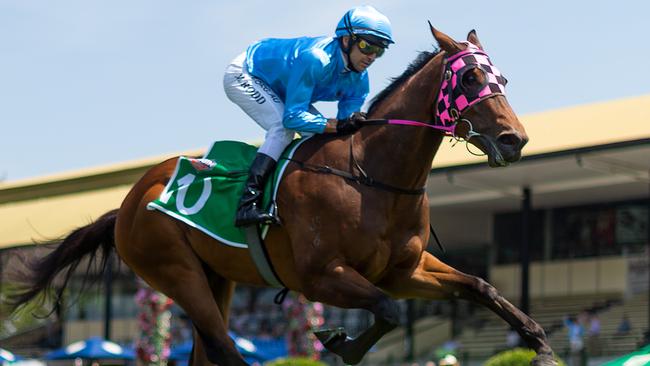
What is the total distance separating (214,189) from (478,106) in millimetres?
1525

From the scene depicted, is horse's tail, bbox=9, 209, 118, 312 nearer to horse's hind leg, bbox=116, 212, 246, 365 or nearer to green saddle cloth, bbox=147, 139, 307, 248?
horse's hind leg, bbox=116, 212, 246, 365

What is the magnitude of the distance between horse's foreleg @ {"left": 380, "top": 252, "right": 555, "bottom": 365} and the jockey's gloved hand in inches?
29.3

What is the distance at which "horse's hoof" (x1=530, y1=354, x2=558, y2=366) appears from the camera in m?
5.31

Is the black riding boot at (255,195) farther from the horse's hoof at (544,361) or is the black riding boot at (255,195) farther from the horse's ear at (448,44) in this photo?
the horse's hoof at (544,361)

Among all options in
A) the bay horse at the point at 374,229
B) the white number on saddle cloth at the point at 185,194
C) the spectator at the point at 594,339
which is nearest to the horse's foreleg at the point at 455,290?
the bay horse at the point at 374,229

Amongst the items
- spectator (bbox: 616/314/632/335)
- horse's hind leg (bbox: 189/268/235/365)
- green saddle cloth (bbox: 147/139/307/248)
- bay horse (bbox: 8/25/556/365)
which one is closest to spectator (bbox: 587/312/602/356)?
spectator (bbox: 616/314/632/335)

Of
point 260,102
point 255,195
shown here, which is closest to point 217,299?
point 255,195

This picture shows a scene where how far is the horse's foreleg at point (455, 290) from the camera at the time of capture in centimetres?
557

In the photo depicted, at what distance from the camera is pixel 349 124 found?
582 cm

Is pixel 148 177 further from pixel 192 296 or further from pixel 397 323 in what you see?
pixel 397 323

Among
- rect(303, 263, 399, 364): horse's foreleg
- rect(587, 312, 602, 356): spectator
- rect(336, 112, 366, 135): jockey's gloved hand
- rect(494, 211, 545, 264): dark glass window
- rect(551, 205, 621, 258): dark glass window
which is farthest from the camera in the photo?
rect(494, 211, 545, 264): dark glass window

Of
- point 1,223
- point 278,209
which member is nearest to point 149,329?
point 1,223

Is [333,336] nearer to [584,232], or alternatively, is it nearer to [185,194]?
[185,194]

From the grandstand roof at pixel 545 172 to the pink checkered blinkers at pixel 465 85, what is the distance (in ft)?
27.5
